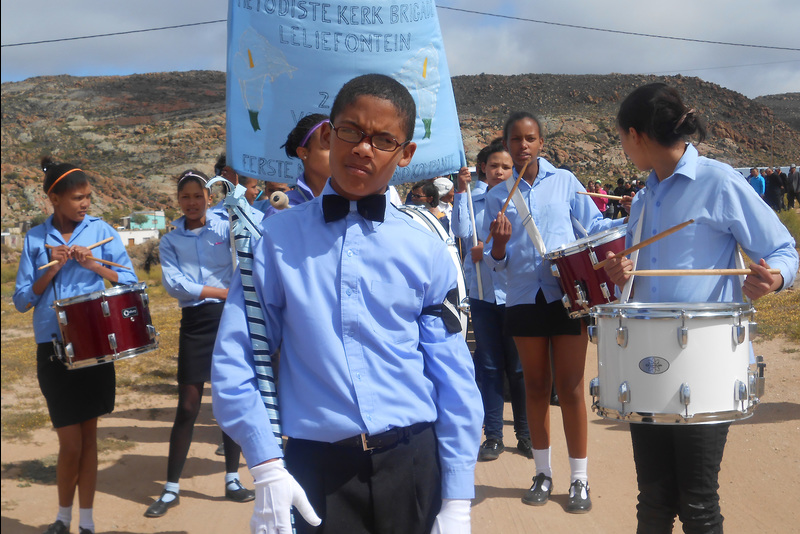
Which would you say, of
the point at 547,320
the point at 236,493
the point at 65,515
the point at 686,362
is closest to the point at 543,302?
the point at 547,320

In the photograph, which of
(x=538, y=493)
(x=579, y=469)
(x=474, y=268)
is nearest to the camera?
(x=579, y=469)

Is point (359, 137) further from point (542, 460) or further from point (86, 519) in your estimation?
point (86, 519)

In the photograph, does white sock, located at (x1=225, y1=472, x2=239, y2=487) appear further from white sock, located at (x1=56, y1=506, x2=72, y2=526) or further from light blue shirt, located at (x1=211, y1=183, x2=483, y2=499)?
light blue shirt, located at (x1=211, y1=183, x2=483, y2=499)

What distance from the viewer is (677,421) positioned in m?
3.16

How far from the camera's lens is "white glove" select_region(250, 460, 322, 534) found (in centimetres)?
200

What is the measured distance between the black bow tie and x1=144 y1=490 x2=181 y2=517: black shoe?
3.77 m

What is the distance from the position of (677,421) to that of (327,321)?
1.66 m

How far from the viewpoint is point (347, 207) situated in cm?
231

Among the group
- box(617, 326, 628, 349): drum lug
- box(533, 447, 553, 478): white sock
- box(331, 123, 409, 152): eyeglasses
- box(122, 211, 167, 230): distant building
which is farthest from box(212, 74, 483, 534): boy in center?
box(122, 211, 167, 230): distant building

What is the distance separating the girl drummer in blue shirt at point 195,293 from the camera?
18.2 ft

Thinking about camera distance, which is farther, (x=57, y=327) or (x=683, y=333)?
(x=57, y=327)

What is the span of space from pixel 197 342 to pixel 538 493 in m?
2.51

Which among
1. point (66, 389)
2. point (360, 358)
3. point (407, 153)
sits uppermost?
point (407, 153)

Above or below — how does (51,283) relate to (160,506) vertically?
above
